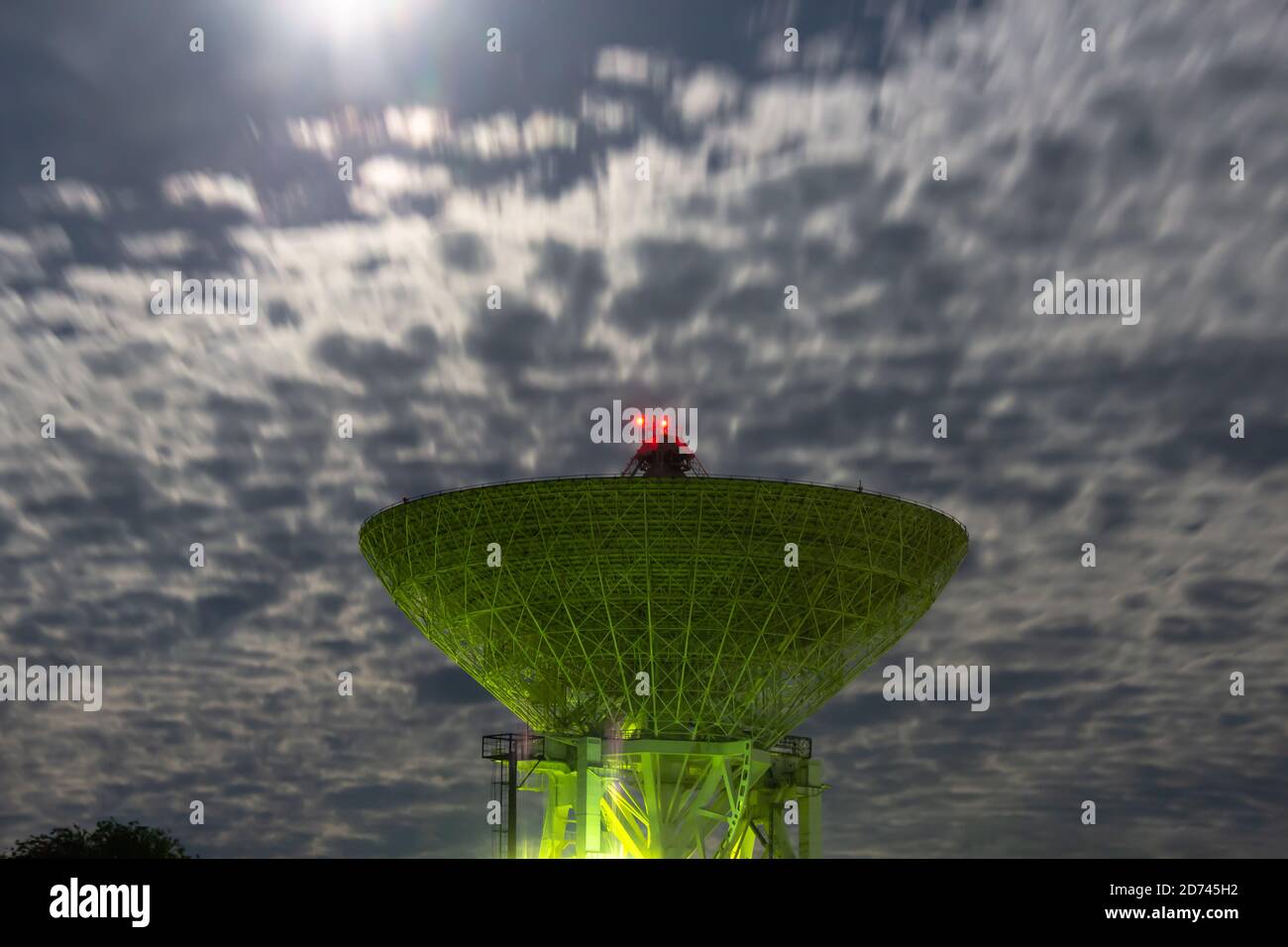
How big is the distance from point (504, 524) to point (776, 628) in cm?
1222

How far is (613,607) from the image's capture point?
71.6 metres

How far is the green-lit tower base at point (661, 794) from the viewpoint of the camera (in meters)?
72.9

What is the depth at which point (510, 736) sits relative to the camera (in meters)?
75.4

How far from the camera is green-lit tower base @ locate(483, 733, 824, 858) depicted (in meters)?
72.9

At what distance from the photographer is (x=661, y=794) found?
73625 mm
